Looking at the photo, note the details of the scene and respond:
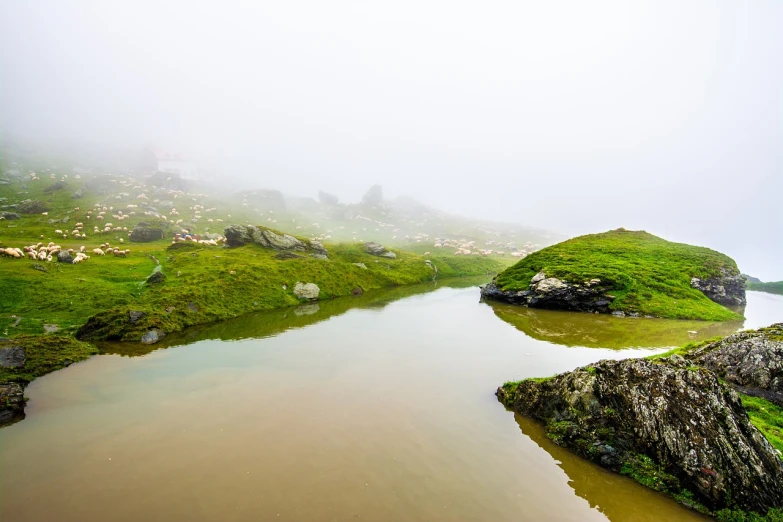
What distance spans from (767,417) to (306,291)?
4989 centimetres

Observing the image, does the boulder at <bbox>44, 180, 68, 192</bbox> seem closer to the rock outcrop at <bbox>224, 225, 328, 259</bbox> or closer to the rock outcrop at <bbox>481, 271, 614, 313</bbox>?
the rock outcrop at <bbox>224, 225, 328, 259</bbox>

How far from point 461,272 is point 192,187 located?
151m

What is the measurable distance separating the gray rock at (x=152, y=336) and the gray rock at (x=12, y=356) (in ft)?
25.3

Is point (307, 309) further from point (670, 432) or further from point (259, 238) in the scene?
point (670, 432)

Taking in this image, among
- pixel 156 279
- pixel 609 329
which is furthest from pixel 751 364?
pixel 156 279

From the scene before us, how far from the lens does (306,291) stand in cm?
5466

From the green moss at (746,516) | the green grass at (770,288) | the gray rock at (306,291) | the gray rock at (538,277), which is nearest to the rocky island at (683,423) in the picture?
the green moss at (746,516)

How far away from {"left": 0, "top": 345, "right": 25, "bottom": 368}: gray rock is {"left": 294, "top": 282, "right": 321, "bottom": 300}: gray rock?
1251 inches

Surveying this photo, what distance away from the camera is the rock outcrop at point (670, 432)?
1246 centimetres

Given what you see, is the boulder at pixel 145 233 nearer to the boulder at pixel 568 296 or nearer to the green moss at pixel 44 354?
the green moss at pixel 44 354

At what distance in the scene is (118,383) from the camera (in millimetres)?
21578

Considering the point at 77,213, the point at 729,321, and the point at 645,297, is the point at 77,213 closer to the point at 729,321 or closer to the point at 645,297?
the point at 645,297

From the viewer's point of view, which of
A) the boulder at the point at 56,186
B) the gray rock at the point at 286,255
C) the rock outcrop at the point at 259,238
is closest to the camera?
the gray rock at the point at 286,255

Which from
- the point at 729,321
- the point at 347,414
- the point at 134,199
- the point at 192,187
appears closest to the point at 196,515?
the point at 347,414
